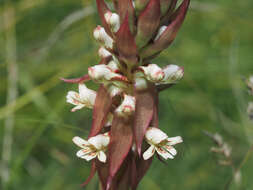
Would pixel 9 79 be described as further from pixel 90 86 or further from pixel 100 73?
pixel 100 73

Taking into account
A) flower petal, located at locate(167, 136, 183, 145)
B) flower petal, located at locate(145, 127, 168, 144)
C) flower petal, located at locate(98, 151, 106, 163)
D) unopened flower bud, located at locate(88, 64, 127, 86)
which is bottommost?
flower petal, located at locate(167, 136, 183, 145)

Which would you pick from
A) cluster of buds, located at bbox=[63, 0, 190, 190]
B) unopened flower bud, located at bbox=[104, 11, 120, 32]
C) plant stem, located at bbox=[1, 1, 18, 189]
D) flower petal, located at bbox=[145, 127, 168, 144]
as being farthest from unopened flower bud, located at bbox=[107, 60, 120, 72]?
plant stem, located at bbox=[1, 1, 18, 189]

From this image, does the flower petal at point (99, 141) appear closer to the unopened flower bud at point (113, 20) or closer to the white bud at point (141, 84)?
the white bud at point (141, 84)

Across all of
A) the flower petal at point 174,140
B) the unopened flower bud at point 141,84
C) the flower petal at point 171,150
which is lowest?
the flower petal at point 171,150

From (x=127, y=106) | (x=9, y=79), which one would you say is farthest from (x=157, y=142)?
(x=9, y=79)

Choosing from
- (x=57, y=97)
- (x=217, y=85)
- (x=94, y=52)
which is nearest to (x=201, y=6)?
(x=217, y=85)

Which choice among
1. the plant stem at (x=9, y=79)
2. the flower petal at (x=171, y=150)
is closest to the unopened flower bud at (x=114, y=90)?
the flower petal at (x=171, y=150)

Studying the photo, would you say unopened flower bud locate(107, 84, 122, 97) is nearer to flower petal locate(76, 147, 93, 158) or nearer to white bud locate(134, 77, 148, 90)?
white bud locate(134, 77, 148, 90)
